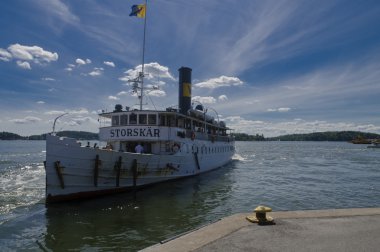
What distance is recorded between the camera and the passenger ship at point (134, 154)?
15570 mm

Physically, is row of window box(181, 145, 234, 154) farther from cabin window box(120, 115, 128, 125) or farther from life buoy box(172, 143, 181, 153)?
cabin window box(120, 115, 128, 125)

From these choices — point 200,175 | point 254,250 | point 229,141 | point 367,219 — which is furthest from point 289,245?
point 229,141

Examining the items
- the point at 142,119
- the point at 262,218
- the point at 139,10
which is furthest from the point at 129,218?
the point at 139,10

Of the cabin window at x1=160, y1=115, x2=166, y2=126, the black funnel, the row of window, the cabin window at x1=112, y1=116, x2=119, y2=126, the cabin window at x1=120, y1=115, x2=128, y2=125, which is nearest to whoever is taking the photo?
the cabin window at x1=120, y1=115, x2=128, y2=125

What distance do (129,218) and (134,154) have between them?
17.1 ft

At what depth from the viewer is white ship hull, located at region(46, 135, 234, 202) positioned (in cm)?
1528

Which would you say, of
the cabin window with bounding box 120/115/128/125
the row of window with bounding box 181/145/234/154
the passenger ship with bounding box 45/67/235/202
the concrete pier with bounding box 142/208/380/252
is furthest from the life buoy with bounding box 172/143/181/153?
the concrete pier with bounding box 142/208/380/252

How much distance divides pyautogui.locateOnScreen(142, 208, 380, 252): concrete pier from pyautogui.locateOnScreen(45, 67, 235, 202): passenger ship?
1009cm

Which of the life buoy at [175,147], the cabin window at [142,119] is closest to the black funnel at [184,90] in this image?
the life buoy at [175,147]

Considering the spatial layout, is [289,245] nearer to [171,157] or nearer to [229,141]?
[171,157]

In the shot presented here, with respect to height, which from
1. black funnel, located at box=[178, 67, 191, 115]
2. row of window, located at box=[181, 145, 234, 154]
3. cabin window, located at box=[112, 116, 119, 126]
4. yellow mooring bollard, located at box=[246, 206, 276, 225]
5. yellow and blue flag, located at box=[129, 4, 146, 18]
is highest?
yellow and blue flag, located at box=[129, 4, 146, 18]

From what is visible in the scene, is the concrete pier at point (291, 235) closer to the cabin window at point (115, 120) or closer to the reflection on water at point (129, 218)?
the reflection on water at point (129, 218)

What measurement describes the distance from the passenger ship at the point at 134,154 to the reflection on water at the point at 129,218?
907 millimetres

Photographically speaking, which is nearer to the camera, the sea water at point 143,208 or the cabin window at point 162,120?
the sea water at point 143,208
